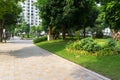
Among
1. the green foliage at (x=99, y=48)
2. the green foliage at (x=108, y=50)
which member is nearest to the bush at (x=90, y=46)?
the green foliage at (x=99, y=48)

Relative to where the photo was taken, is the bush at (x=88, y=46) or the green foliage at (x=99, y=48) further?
the bush at (x=88, y=46)

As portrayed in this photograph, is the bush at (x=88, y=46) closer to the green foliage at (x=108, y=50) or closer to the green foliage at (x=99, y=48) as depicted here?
the green foliage at (x=99, y=48)

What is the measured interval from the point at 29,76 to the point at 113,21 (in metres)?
4.15

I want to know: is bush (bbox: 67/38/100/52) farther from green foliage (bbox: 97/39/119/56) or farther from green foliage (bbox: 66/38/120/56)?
green foliage (bbox: 97/39/119/56)

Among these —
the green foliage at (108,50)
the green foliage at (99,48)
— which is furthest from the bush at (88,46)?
the green foliage at (108,50)

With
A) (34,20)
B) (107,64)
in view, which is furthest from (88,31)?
(34,20)

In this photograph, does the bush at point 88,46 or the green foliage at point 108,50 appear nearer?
the green foliage at point 108,50

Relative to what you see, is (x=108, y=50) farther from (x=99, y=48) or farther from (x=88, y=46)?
(x=88, y=46)

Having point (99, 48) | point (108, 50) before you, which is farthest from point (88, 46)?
point (108, 50)

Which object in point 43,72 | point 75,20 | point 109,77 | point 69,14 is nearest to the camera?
point 109,77

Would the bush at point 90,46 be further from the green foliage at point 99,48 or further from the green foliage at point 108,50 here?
the green foliage at point 108,50

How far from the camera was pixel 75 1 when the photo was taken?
92.3ft

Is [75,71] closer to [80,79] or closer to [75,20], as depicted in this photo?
[80,79]

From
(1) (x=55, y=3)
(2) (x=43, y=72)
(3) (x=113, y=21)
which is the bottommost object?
(2) (x=43, y=72)
